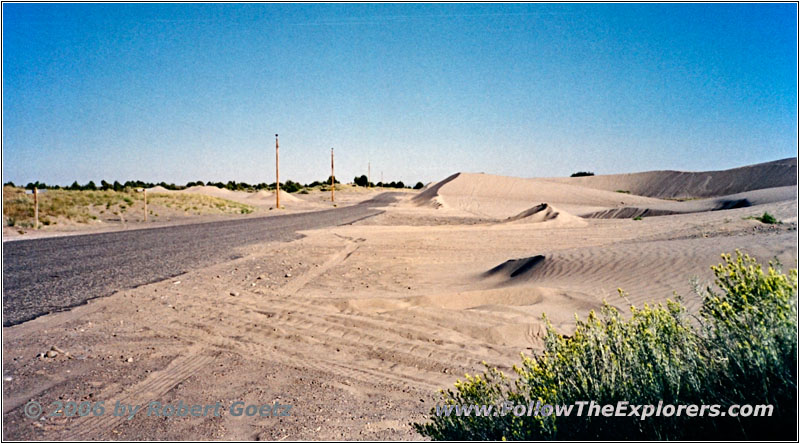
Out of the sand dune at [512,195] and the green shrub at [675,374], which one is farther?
the sand dune at [512,195]

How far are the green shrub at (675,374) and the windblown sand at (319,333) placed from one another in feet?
1.07

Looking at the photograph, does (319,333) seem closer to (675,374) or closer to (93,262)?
(675,374)

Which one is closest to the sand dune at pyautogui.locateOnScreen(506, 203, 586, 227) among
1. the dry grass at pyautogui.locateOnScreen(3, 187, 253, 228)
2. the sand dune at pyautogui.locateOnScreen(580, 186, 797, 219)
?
the sand dune at pyautogui.locateOnScreen(580, 186, 797, 219)

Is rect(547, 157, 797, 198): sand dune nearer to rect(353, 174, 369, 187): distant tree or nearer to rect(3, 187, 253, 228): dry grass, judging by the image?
rect(353, 174, 369, 187): distant tree

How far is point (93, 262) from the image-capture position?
13094 mm

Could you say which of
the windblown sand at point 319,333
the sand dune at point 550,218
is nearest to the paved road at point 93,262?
the windblown sand at point 319,333

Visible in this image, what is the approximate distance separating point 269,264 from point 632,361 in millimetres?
11270

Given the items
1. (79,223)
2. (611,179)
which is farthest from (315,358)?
(611,179)

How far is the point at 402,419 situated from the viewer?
439 cm

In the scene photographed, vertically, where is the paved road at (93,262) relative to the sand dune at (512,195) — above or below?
below

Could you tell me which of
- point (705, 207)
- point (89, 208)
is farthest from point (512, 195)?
point (89, 208)

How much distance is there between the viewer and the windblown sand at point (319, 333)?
4496 mm

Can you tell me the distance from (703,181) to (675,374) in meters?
108

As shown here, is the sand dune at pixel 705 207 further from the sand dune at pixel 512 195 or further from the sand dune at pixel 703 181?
the sand dune at pixel 703 181
